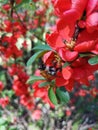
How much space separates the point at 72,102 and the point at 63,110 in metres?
0.60

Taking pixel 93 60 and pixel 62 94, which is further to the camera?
pixel 62 94

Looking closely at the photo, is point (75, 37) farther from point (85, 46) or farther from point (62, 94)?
point (62, 94)

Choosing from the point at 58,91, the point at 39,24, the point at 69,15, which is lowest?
the point at 58,91

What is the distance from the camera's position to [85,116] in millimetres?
4285

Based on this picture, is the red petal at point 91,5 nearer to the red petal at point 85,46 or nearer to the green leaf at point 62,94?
the red petal at point 85,46

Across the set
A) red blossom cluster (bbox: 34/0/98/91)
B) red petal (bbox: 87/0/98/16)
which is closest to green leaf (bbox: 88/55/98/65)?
red blossom cluster (bbox: 34/0/98/91)

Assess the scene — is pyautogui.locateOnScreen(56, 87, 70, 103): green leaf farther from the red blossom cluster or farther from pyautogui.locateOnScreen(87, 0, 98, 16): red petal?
pyautogui.locateOnScreen(87, 0, 98, 16): red petal

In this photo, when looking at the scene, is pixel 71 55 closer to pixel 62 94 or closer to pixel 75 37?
pixel 75 37

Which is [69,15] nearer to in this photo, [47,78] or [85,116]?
[47,78]

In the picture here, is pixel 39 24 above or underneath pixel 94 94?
above

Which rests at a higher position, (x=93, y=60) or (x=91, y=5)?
(x=91, y=5)

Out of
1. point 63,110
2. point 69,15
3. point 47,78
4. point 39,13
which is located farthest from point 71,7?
point 39,13

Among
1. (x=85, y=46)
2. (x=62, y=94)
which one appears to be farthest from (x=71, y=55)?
(x=62, y=94)

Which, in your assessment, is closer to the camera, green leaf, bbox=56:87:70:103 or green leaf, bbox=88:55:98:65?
green leaf, bbox=88:55:98:65
